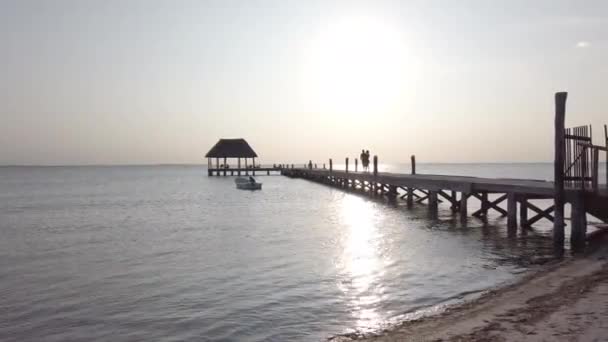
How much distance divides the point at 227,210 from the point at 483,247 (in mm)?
17522

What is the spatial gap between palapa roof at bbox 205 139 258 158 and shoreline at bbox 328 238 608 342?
71668mm

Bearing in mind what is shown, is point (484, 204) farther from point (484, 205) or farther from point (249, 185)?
point (249, 185)

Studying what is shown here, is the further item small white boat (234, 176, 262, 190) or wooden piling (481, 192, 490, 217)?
small white boat (234, 176, 262, 190)

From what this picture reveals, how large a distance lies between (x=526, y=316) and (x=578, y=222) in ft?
24.0

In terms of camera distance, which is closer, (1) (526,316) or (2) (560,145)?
(1) (526,316)

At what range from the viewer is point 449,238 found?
1625cm

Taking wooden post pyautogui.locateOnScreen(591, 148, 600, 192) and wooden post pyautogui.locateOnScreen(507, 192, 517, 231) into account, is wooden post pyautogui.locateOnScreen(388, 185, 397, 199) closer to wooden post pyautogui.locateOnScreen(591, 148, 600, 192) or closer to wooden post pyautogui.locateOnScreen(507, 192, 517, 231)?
wooden post pyautogui.locateOnScreen(507, 192, 517, 231)

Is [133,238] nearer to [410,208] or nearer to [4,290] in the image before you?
[4,290]

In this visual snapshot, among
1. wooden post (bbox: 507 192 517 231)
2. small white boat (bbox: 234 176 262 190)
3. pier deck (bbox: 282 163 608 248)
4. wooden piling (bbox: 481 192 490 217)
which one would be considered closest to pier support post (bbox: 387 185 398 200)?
pier deck (bbox: 282 163 608 248)

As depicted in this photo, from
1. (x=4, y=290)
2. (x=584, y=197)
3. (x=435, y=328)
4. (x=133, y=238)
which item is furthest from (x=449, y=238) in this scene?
(x=4, y=290)

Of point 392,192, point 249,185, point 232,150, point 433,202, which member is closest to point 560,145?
point 433,202

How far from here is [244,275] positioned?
11.3 meters

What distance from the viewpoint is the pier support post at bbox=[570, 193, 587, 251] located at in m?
12.4

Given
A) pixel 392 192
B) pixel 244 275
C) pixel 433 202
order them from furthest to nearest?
pixel 392 192 → pixel 433 202 → pixel 244 275
